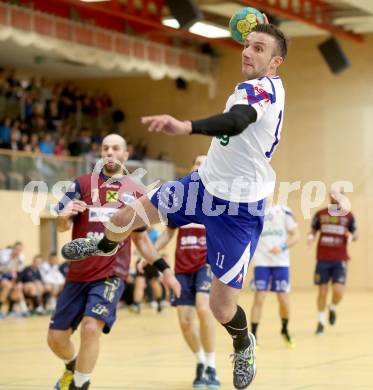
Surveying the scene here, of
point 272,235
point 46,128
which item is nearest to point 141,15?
point 46,128

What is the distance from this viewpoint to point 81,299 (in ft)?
29.2

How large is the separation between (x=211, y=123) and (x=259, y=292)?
9.37m

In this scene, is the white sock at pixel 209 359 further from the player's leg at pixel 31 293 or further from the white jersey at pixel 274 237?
the player's leg at pixel 31 293

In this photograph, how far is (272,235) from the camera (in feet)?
50.9

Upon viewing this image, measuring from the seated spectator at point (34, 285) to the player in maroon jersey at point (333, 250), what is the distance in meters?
7.02

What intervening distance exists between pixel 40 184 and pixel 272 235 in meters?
9.59

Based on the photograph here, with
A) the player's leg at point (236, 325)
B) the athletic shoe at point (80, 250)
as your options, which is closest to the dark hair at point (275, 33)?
the player's leg at point (236, 325)

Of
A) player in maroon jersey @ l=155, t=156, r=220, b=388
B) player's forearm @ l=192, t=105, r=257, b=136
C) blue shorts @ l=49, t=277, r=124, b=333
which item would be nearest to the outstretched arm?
player's forearm @ l=192, t=105, r=257, b=136

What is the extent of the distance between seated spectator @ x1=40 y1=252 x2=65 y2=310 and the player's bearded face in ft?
51.5

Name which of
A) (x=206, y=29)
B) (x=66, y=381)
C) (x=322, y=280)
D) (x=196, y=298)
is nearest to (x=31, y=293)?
(x=322, y=280)

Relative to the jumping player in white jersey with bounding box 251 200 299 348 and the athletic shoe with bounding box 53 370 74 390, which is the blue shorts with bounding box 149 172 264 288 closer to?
the athletic shoe with bounding box 53 370 74 390

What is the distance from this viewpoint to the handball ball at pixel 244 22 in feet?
24.4

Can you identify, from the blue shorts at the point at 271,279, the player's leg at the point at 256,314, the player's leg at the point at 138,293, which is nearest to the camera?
the player's leg at the point at 256,314

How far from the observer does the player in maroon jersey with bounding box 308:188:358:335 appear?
17.3 meters
